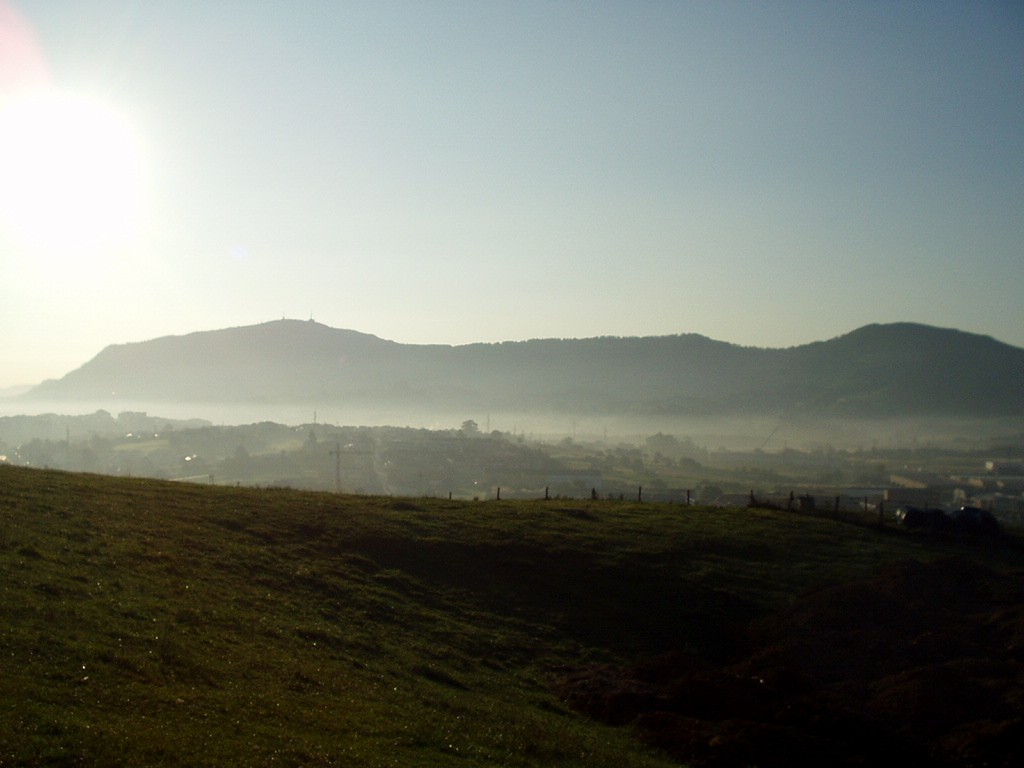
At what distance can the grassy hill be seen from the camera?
461 inches

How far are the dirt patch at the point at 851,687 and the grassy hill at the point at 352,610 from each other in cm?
121

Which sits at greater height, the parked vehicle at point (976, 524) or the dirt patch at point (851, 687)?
the parked vehicle at point (976, 524)

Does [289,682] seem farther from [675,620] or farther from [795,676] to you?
[675,620]

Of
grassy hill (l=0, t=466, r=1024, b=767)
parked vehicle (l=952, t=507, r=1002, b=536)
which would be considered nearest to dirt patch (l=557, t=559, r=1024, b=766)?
grassy hill (l=0, t=466, r=1024, b=767)

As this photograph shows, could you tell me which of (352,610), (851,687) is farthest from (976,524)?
(352,610)

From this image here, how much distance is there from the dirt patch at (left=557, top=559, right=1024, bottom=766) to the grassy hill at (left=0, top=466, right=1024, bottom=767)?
1207mm

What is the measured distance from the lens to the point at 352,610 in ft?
68.7

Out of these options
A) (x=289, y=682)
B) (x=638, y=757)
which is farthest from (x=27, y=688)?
(x=638, y=757)

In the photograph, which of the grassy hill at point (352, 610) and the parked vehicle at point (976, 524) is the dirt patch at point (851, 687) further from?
the parked vehicle at point (976, 524)

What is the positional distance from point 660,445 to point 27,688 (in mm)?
156615

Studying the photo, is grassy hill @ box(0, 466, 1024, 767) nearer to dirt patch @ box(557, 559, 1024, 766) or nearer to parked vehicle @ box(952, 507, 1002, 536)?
dirt patch @ box(557, 559, 1024, 766)

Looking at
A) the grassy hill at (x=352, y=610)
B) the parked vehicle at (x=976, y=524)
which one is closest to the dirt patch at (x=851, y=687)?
the grassy hill at (x=352, y=610)

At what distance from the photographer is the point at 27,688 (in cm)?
1114

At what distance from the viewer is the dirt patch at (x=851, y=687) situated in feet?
50.4
